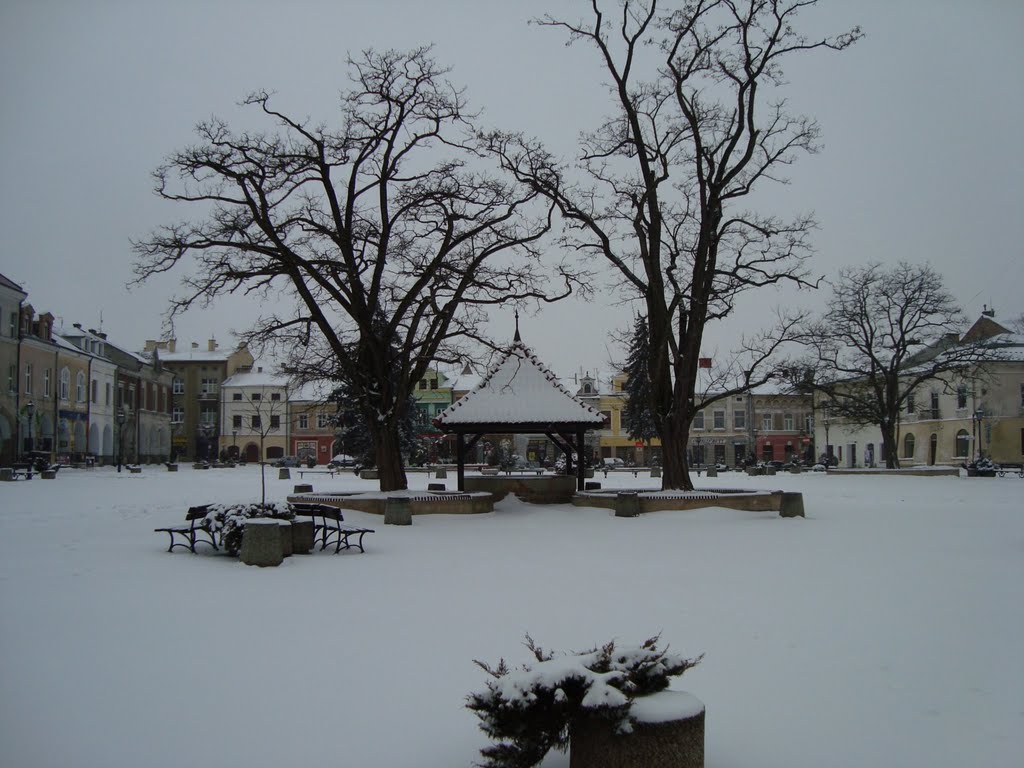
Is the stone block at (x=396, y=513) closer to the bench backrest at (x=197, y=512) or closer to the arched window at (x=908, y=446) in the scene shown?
the bench backrest at (x=197, y=512)

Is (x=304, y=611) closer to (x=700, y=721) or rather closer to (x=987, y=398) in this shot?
(x=700, y=721)

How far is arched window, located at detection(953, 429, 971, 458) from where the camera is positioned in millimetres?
62031

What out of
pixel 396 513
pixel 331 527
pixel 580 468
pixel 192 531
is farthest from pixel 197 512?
pixel 580 468

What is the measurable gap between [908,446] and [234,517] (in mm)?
66278

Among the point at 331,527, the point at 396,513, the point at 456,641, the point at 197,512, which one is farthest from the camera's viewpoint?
the point at 396,513

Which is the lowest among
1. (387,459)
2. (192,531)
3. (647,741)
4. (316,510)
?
(647,741)

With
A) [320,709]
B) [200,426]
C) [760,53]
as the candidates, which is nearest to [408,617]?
[320,709]

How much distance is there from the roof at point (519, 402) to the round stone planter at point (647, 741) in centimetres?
2121

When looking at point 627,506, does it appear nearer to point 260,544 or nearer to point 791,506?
point 791,506

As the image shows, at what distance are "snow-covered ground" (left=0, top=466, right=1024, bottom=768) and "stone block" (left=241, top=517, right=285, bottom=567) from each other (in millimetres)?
279

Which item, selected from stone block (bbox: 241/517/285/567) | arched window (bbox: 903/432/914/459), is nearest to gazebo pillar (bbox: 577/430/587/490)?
stone block (bbox: 241/517/285/567)

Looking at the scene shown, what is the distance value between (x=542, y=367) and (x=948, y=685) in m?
22.4

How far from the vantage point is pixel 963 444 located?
6275cm

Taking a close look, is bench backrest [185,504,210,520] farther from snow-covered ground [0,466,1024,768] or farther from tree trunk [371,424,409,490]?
tree trunk [371,424,409,490]
